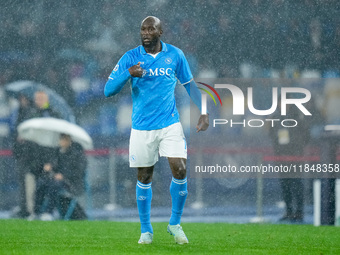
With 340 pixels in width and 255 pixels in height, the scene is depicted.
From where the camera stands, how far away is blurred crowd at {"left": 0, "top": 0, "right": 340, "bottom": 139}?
9.16 meters

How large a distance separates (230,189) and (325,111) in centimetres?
146

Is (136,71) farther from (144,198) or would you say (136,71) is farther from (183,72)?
(144,198)

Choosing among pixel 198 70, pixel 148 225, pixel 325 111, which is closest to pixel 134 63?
pixel 148 225

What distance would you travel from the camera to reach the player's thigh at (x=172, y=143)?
6180 millimetres

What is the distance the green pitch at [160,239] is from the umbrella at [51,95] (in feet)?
4.53

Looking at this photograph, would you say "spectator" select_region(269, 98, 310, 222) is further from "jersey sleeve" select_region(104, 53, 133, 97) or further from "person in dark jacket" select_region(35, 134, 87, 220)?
"jersey sleeve" select_region(104, 53, 133, 97)

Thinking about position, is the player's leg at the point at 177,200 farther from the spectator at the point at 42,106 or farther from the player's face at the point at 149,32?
the spectator at the point at 42,106

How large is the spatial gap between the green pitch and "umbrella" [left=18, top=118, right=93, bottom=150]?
3.50 feet

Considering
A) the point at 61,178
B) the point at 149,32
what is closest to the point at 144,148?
the point at 149,32

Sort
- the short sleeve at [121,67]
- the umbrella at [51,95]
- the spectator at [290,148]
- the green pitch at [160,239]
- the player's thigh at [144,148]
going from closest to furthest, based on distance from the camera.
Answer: the green pitch at [160,239] → the short sleeve at [121,67] → the player's thigh at [144,148] → the spectator at [290,148] → the umbrella at [51,95]

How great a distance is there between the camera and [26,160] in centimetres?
909

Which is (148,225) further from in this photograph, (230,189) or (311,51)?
(311,51)

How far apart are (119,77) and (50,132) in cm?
323

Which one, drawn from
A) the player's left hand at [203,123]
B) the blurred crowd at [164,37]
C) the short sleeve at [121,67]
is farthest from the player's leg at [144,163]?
the blurred crowd at [164,37]
